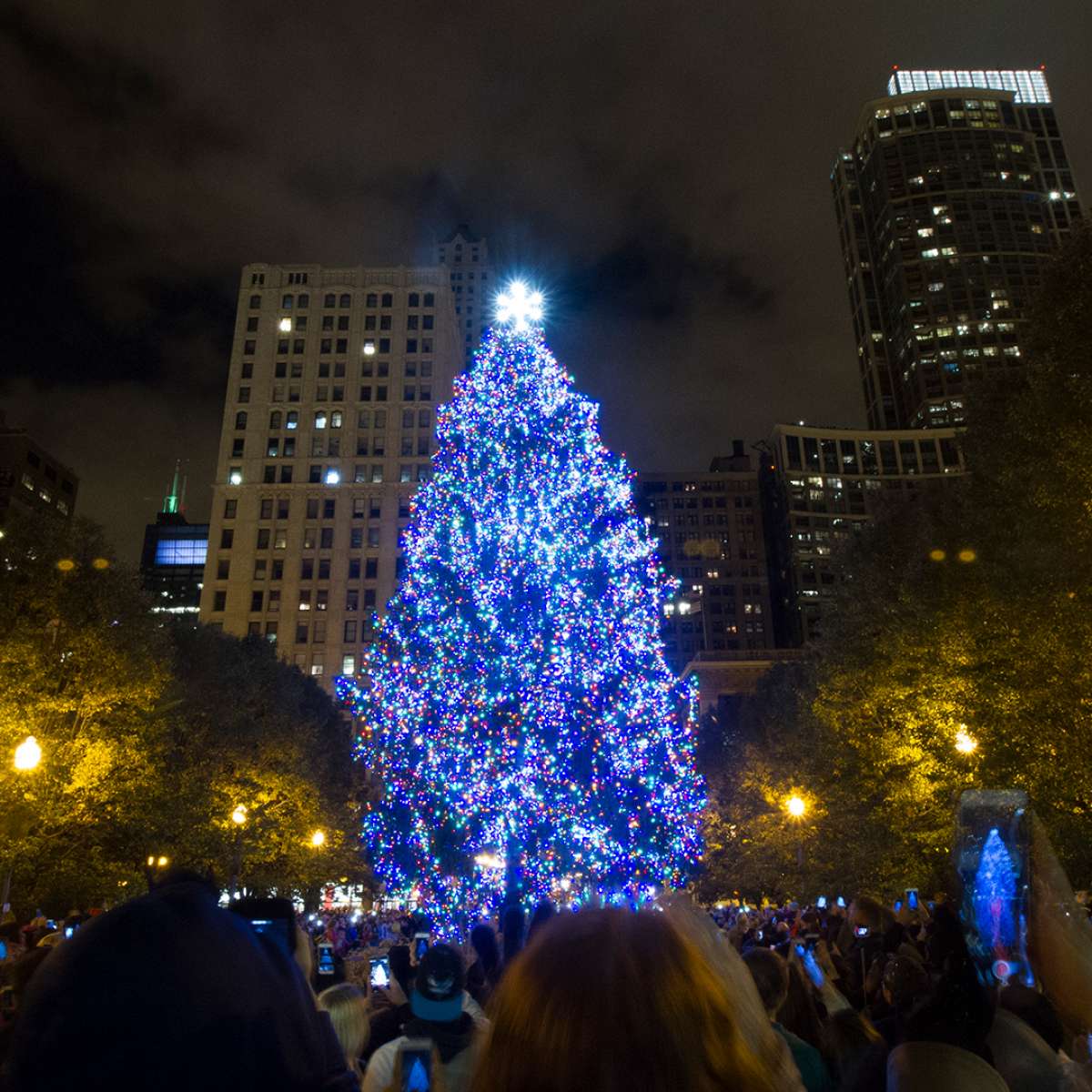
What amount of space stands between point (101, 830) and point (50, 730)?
4488 mm

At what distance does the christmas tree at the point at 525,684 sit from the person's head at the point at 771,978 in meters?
17.3

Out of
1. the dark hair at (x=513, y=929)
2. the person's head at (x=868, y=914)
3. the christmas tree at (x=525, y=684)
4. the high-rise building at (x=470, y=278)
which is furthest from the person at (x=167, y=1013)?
the high-rise building at (x=470, y=278)

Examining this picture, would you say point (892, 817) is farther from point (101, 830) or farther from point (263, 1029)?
point (263, 1029)

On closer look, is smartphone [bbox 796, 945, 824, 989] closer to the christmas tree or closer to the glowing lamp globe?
the christmas tree

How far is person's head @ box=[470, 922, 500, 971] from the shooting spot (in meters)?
8.91

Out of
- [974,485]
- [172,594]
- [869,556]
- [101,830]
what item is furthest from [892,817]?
[172,594]

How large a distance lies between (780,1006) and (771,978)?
0.18 metres

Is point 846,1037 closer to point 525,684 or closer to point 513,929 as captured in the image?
point 513,929

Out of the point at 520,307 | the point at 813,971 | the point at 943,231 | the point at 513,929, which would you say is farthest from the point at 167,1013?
the point at 943,231

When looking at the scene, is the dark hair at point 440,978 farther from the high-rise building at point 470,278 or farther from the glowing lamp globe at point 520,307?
the high-rise building at point 470,278

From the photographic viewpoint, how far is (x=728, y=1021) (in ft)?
5.53

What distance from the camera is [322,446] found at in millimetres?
90500

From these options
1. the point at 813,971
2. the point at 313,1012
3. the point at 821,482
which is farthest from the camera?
the point at 821,482

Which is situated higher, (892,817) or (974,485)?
(974,485)
